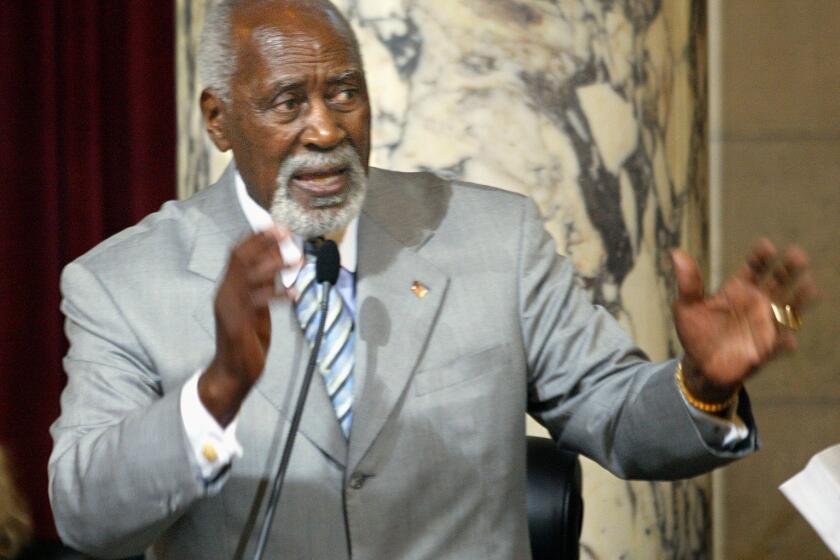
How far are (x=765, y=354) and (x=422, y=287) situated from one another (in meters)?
0.68

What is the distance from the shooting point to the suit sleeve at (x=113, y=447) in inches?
71.2

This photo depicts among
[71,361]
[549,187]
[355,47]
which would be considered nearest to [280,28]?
[355,47]

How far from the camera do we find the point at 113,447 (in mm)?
1869

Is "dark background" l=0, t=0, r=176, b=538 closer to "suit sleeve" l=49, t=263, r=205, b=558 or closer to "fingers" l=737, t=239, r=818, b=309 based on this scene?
"suit sleeve" l=49, t=263, r=205, b=558

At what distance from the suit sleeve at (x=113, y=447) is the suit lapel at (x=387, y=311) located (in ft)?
1.11

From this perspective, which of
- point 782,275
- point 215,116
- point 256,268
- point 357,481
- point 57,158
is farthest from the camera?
point 57,158

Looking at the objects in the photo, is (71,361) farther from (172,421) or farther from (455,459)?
(455,459)

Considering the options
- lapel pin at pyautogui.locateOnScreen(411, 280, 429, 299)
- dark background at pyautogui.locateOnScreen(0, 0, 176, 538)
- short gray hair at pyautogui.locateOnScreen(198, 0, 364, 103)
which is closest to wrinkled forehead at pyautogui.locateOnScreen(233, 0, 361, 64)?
short gray hair at pyautogui.locateOnScreen(198, 0, 364, 103)

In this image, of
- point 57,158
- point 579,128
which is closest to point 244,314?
point 579,128

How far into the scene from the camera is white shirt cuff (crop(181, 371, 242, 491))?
5.85ft

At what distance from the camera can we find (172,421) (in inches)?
70.6

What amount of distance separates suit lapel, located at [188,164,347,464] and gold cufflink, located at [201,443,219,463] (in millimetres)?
274

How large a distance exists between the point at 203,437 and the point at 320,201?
0.46 meters

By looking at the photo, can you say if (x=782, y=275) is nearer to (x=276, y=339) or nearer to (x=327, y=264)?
(x=327, y=264)
